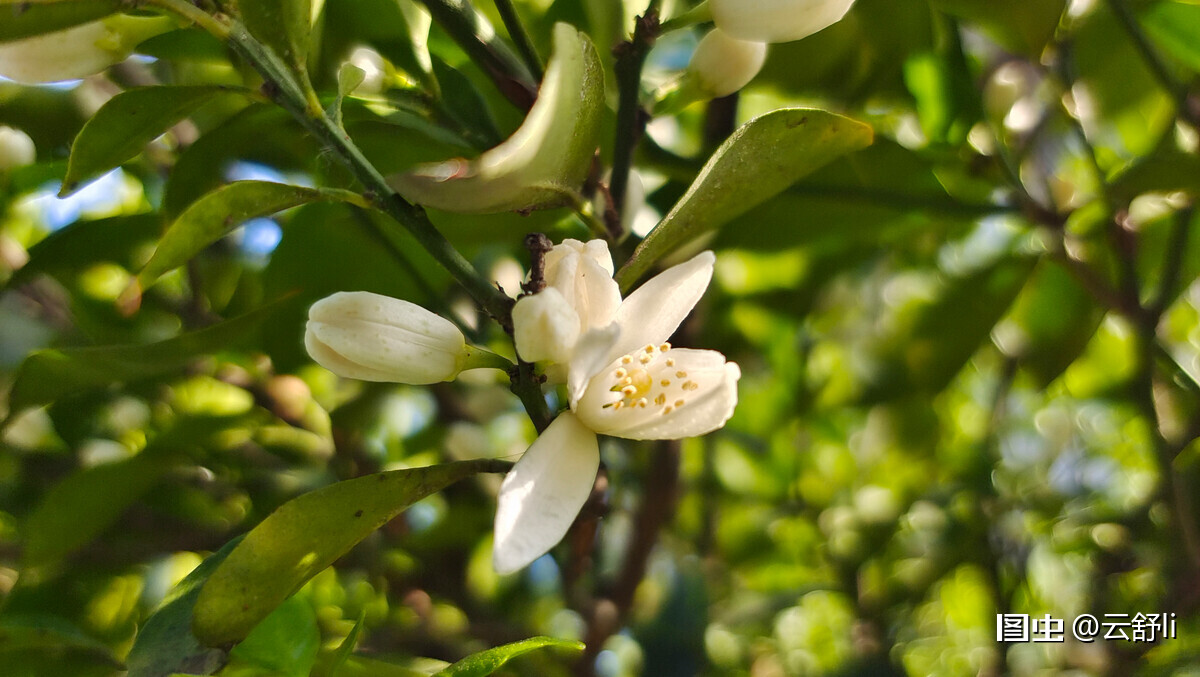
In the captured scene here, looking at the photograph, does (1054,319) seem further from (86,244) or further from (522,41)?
(86,244)

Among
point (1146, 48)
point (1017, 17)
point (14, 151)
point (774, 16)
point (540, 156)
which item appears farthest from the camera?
point (14, 151)

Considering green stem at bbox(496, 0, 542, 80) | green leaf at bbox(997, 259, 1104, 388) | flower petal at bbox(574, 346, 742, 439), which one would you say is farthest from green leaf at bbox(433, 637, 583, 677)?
green leaf at bbox(997, 259, 1104, 388)

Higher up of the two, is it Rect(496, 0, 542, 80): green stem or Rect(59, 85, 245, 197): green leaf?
Rect(59, 85, 245, 197): green leaf

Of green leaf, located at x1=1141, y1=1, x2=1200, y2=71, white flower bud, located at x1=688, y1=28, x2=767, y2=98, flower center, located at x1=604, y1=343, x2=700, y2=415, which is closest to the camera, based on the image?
flower center, located at x1=604, y1=343, x2=700, y2=415

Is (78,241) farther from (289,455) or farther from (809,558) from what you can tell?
(809,558)

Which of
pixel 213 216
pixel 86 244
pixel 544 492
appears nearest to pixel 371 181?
pixel 213 216

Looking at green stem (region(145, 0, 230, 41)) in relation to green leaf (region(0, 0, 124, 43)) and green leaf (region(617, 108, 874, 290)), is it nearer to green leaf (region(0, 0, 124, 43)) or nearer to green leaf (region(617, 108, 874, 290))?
green leaf (region(0, 0, 124, 43))

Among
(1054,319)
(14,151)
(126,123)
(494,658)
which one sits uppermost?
(126,123)
